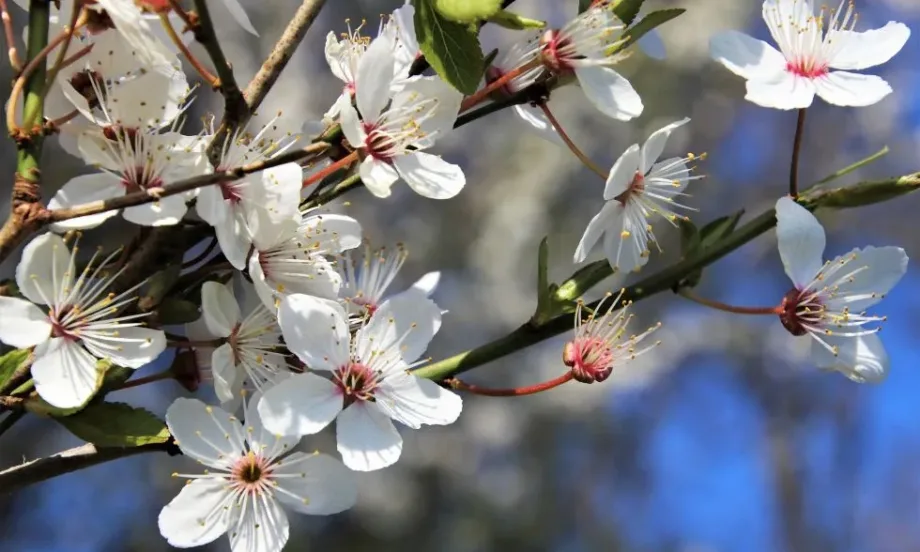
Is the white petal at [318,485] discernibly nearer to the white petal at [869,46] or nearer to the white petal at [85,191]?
the white petal at [85,191]

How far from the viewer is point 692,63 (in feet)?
10.2

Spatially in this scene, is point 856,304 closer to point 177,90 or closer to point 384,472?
point 177,90

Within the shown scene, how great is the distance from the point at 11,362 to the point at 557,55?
0.85 feet

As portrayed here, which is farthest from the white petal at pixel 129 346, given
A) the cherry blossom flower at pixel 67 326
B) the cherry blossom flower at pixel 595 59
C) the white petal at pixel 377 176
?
the cherry blossom flower at pixel 595 59

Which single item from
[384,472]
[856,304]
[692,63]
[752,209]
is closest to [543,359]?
[384,472]

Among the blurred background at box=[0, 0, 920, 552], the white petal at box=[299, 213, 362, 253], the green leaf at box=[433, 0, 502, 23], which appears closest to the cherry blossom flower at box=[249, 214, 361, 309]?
the white petal at box=[299, 213, 362, 253]

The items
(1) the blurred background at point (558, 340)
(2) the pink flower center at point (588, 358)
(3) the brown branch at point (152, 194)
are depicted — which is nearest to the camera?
(3) the brown branch at point (152, 194)

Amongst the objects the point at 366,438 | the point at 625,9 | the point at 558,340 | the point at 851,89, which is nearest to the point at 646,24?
the point at 625,9

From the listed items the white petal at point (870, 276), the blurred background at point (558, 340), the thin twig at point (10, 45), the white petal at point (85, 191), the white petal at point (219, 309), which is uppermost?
the thin twig at point (10, 45)

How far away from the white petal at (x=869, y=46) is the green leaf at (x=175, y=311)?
0.33 m

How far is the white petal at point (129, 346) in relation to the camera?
14.1 inches

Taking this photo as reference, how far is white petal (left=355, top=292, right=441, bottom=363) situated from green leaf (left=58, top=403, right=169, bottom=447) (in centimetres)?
10

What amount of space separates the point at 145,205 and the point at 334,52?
16 centimetres

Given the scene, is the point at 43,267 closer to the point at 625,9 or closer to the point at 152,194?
the point at 152,194
